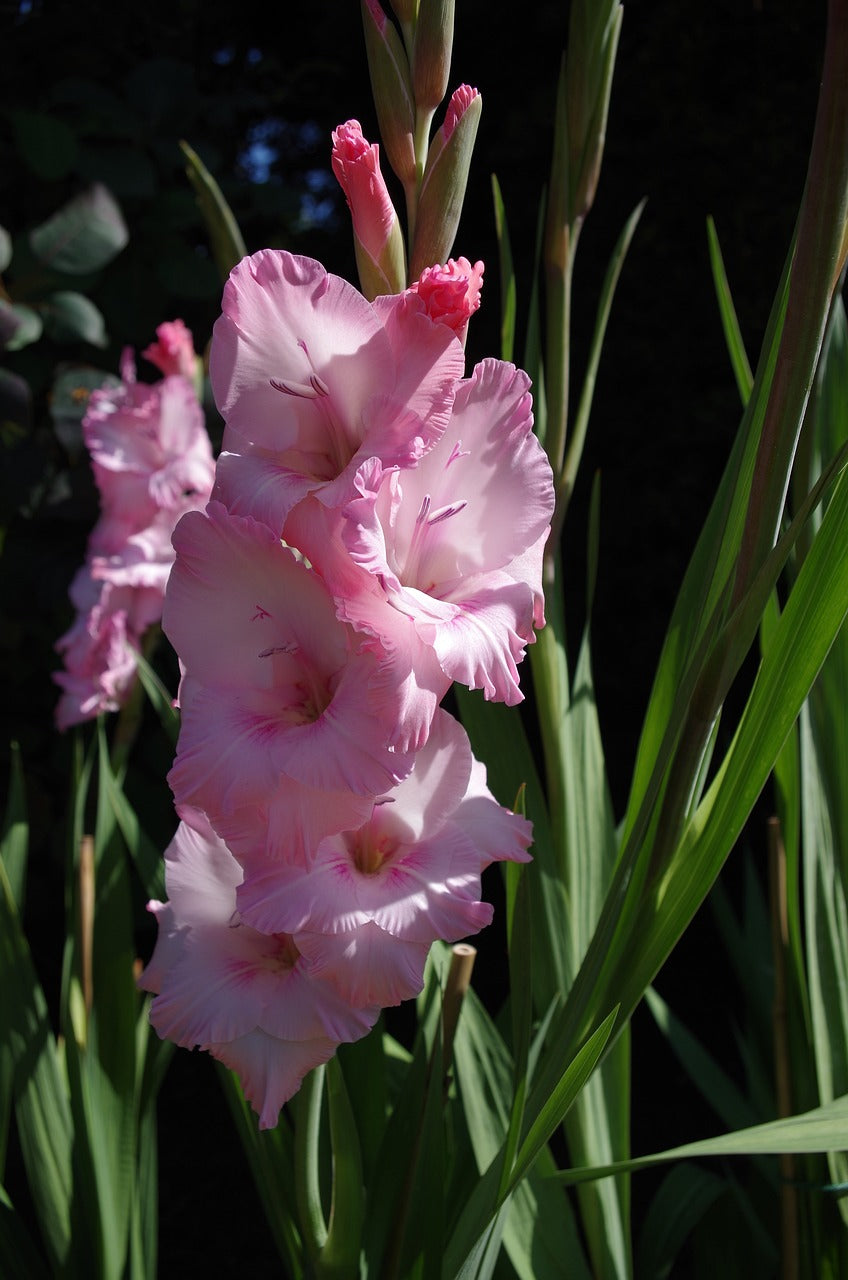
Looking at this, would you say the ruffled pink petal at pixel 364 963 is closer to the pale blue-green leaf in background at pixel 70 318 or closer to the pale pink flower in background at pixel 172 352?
the pale pink flower in background at pixel 172 352

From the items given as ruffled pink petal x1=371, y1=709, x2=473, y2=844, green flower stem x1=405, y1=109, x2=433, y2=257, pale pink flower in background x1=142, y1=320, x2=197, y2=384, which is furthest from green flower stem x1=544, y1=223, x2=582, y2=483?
pale pink flower in background x1=142, y1=320, x2=197, y2=384

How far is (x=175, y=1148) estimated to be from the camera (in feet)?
4.99

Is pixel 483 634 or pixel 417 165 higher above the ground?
pixel 417 165

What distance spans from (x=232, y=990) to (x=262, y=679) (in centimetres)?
16

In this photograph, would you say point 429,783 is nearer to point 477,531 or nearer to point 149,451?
point 477,531

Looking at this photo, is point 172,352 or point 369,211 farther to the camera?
point 172,352

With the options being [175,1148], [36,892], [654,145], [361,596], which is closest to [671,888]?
[361,596]

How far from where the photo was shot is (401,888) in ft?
1.53

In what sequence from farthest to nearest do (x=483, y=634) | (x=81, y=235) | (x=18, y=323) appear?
1. (x=81, y=235)
2. (x=18, y=323)
3. (x=483, y=634)

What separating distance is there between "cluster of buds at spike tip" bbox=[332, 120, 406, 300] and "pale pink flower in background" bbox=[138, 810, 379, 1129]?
268 mm

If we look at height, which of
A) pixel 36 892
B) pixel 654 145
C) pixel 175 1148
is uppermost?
pixel 654 145

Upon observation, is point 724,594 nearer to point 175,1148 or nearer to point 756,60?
point 175,1148

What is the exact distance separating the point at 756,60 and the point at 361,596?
173cm

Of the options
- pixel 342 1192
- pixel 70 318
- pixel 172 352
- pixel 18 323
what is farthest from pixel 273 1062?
pixel 70 318
